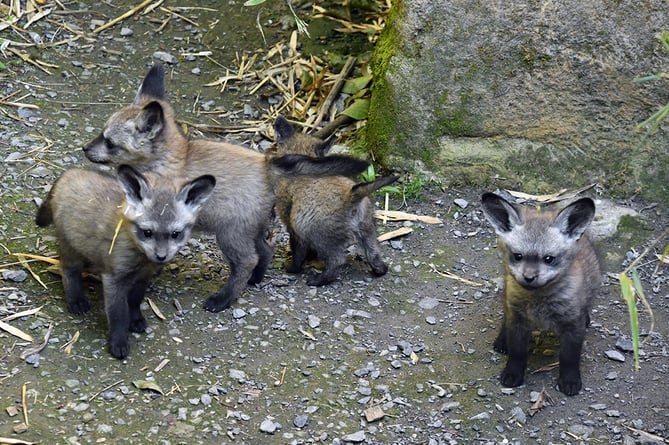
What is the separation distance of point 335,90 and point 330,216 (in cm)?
254

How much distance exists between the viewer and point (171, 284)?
725 cm

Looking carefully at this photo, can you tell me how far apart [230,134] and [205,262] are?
1.94m

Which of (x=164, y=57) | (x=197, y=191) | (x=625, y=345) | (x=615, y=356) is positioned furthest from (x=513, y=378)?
(x=164, y=57)

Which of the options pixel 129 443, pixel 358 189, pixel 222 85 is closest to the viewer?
pixel 129 443

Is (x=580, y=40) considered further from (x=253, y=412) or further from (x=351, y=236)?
(x=253, y=412)

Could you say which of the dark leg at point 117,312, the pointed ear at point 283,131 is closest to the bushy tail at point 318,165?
the pointed ear at point 283,131

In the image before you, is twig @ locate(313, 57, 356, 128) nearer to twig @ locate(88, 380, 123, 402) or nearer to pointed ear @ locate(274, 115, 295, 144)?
pointed ear @ locate(274, 115, 295, 144)

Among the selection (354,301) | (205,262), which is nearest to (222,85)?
(205,262)

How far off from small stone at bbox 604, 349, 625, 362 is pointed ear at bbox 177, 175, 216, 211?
2984 millimetres

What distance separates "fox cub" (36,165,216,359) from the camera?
20.9 feet

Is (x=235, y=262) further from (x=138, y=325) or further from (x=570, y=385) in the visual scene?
(x=570, y=385)

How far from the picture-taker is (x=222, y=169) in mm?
7141

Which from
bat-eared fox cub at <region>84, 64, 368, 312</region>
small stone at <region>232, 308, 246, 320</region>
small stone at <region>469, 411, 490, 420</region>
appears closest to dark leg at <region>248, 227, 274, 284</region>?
bat-eared fox cub at <region>84, 64, 368, 312</region>

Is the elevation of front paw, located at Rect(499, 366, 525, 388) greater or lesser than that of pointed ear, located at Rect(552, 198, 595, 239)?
lesser
